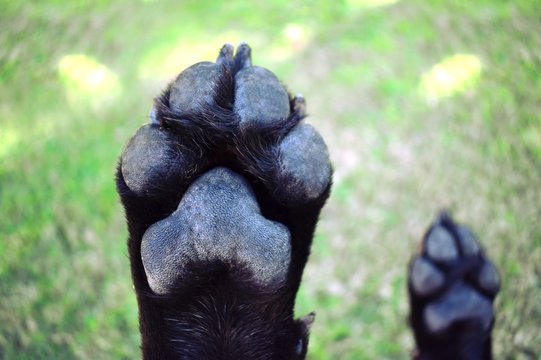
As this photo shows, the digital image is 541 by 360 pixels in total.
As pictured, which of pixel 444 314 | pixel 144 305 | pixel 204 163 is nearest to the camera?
pixel 204 163

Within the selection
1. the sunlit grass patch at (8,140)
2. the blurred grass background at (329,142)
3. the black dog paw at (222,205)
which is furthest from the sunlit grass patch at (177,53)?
the black dog paw at (222,205)

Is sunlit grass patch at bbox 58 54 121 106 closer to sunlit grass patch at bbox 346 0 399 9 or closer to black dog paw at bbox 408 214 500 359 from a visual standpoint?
sunlit grass patch at bbox 346 0 399 9

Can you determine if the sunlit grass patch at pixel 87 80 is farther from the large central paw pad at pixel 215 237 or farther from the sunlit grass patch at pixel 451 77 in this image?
the large central paw pad at pixel 215 237

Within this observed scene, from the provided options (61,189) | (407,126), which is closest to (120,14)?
(61,189)

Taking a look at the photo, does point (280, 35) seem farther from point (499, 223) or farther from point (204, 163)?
point (204, 163)

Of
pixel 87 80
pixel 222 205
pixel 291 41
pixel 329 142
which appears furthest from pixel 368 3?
pixel 222 205
